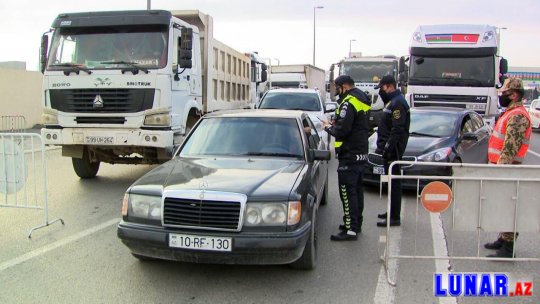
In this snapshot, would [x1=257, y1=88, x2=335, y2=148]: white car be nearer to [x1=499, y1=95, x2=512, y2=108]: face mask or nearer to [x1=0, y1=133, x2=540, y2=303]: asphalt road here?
Result: [x1=0, y1=133, x2=540, y2=303]: asphalt road

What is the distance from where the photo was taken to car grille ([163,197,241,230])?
13.3ft

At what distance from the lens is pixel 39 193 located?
810cm

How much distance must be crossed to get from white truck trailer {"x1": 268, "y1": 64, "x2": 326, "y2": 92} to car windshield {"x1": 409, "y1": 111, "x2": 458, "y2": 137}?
16153 millimetres

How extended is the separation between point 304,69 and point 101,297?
2517 cm

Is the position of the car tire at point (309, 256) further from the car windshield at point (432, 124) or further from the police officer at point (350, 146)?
the car windshield at point (432, 124)

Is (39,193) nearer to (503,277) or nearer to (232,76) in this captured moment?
(232,76)

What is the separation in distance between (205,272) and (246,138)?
1.63 metres

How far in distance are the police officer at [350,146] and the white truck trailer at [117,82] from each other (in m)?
3.38

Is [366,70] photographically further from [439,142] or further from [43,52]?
[43,52]

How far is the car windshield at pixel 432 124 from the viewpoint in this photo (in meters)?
8.79

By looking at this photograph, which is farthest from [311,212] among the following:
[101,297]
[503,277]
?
[101,297]

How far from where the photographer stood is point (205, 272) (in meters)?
4.58

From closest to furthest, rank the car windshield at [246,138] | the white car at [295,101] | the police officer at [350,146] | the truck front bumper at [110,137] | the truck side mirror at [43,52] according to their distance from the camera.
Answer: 1. the car windshield at [246,138]
2. the police officer at [350,146]
3. the truck front bumper at [110,137]
4. the truck side mirror at [43,52]
5. the white car at [295,101]

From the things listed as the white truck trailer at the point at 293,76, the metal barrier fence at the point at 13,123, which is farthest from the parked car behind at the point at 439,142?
the white truck trailer at the point at 293,76
